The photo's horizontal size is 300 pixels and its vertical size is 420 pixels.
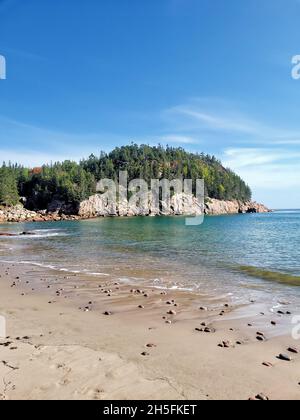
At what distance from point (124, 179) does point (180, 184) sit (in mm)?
34031

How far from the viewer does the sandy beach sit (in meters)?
7.08

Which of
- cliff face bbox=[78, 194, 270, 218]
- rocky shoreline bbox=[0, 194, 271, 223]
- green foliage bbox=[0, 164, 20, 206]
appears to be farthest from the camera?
cliff face bbox=[78, 194, 270, 218]

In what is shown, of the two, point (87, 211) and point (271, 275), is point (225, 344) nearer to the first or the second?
point (271, 275)

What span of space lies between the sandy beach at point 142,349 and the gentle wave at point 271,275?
635 cm

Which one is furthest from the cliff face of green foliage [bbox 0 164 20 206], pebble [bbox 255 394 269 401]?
pebble [bbox 255 394 269 401]

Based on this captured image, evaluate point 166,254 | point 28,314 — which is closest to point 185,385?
point 28,314

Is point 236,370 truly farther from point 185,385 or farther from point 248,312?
point 248,312

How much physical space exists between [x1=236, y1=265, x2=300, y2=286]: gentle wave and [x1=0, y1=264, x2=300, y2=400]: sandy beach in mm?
6350

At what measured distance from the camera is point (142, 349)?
9367 mm

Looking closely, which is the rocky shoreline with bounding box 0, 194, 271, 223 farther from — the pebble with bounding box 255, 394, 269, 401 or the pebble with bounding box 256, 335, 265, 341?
the pebble with bounding box 255, 394, 269, 401

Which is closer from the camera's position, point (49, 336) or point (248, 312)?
point (49, 336)

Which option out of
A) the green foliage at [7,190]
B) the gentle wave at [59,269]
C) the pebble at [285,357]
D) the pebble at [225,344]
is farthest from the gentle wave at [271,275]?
the green foliage at [7,190]
